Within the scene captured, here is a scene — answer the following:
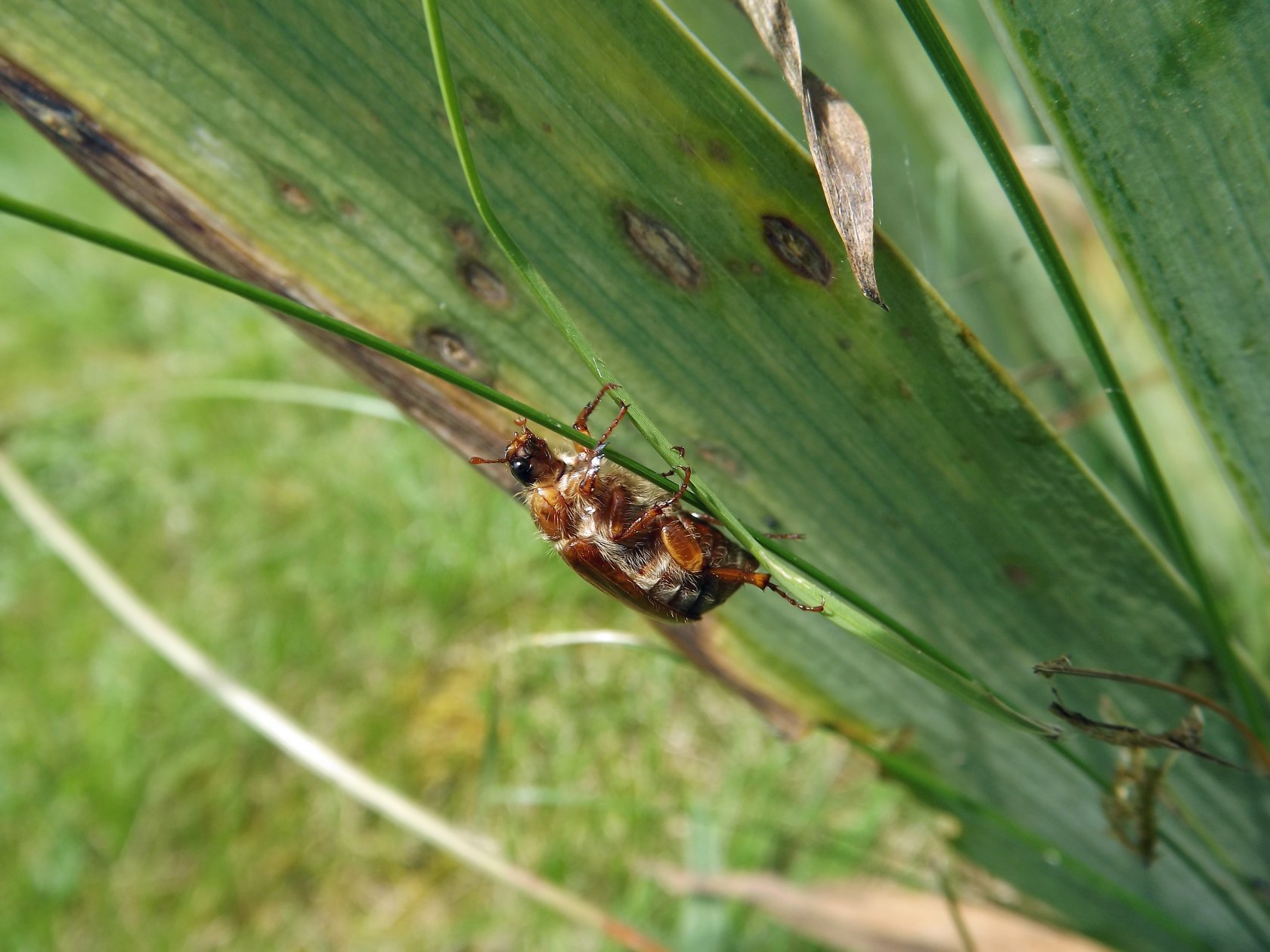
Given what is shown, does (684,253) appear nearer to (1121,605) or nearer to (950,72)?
(950,72)

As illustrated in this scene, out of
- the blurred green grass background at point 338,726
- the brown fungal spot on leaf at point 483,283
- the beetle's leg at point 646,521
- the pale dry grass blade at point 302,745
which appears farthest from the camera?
the blurred green grass background at point 338,726

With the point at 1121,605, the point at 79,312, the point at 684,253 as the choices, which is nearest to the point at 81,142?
the point at 684,253

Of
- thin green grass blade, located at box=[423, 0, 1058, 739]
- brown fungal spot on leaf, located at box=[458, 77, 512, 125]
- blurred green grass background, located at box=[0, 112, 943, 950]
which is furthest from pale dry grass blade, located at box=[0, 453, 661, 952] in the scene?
brown fungal spot on leaf, located at box=[458, 77, 512, 125]

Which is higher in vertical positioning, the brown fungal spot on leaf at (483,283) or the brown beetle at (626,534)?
the brown fungal spot on leaf at (483,283)

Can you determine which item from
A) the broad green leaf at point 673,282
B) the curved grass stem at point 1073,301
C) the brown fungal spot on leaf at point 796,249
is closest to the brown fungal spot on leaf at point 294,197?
the broad green leaf at point 673,282

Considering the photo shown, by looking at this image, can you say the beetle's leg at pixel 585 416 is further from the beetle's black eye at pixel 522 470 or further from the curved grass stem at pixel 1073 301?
the curved grass stem at pixel 1073 301

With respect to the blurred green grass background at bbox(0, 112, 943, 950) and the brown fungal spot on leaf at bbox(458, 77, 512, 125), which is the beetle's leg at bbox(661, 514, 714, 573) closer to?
the blurred green grass background at bbox(0, 112, 943, 950)

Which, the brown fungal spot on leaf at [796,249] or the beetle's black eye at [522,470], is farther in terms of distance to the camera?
the beetle's black eye at [522,470]
